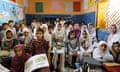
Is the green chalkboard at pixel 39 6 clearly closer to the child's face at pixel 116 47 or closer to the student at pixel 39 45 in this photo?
the student at pixel 39 45

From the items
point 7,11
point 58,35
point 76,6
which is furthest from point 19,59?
point 76,6

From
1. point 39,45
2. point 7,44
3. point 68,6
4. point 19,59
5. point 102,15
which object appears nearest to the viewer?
point 19,59

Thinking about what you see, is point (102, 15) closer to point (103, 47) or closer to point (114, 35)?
point (114, 35)

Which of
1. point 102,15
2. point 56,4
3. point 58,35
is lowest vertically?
point 58,35

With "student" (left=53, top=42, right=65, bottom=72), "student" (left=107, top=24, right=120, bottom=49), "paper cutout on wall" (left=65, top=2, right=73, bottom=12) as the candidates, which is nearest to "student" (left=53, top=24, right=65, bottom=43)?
"student" (left=53, top=42, right=65, bottom=72)

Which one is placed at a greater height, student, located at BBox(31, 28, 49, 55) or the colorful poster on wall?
the colorful poster on wall

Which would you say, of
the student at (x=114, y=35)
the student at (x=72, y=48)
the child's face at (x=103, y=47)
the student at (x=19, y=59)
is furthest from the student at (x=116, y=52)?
the student at (x=19, y=59)

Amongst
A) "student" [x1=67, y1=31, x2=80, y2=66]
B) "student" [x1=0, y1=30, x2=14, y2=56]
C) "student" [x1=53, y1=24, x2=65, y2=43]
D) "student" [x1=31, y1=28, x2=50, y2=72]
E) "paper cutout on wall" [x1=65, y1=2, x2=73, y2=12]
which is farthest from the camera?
"paper cutout on wall" [x1=65, y1=2, x2=73, y2=12]

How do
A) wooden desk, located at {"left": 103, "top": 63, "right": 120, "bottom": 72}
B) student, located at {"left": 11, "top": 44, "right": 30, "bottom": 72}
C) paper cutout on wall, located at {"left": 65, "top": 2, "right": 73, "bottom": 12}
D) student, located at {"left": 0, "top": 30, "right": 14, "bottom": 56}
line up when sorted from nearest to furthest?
student, located at {"left": 11, "top": 44, "right": 30, "bottom": 72} < wooden desk, located at {"left": 103, "top": 63, "right": 120, "bottom": 72} < student, located at {"left": 0, "top": 30, "right": 14, "bottom": 56} < paper cutout on wall, located at {"left": 65, "top": 2, "right": 73, "bottom": 12}

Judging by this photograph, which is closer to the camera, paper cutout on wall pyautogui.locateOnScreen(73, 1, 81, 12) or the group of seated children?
the group of seated children

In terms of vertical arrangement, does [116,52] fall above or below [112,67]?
above

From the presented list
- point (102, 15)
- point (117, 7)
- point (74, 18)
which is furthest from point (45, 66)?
point (74, 18)

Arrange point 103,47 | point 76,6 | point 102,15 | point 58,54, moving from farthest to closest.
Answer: point 76,6, point 102,15, point 58,54, point 103,47

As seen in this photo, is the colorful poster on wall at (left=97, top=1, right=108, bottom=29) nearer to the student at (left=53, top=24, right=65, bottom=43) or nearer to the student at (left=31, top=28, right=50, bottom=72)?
the student at (left=53, top=24, right=65, bottom=43)
